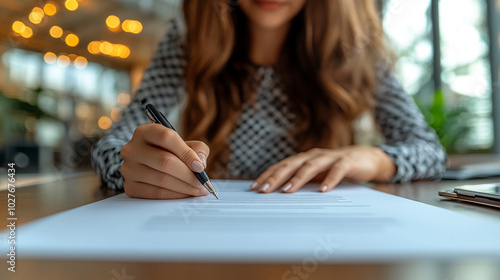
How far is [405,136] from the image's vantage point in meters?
0.86

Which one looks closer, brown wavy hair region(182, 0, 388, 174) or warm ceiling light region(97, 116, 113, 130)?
brown wavy hair region(182, 0, 388, 174)

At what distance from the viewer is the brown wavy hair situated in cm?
92

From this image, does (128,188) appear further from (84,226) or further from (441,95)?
(441,95)

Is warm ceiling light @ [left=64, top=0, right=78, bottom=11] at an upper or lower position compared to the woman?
upper

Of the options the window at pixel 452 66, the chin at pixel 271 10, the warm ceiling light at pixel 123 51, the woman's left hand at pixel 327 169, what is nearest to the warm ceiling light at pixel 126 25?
the warm ceiling light at pixel 123 51

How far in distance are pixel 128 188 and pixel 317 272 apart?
319 millimetres

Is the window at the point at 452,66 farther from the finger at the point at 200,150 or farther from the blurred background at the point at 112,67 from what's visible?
the finger at the point at 200,150

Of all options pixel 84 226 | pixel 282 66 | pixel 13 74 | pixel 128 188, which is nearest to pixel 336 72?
pixel 282 66

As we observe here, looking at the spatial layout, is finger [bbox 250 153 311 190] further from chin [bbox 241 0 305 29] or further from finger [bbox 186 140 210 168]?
chin [bbox 241 0 305 29]

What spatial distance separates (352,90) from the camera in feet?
3.14

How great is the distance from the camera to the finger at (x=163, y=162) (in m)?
0.40

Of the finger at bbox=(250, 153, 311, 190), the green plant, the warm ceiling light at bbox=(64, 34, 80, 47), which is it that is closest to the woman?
the finger at bbox=(250, 153, 311, 190)

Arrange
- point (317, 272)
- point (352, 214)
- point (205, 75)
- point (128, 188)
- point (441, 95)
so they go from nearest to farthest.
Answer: point (317, 272) → point (352, 214) → point (128, 188) → point (205, 75) → point (441, 95)

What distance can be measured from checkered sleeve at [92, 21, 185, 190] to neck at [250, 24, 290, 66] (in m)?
0.23
